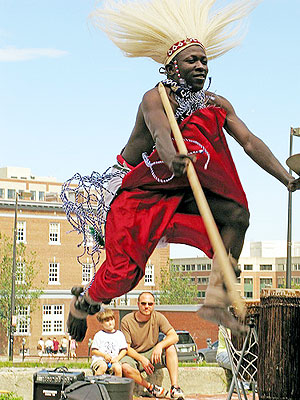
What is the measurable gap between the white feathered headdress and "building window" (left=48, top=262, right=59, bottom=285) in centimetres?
5341

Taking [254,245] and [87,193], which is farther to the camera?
[254,245]

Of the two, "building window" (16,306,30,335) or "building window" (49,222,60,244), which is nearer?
"building window" (16,306,30,335)

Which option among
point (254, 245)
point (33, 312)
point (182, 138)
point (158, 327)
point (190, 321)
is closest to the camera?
point (182, 138)

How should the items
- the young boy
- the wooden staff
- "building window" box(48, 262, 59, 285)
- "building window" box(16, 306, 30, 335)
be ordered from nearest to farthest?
the wooden staff, the young boy, "building window" box(16, 306, 30, 335), "building window" box(48, 262, 59, 285)

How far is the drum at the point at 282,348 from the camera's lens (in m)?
5.24

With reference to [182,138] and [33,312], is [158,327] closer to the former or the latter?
[182,138]

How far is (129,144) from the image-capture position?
502cm

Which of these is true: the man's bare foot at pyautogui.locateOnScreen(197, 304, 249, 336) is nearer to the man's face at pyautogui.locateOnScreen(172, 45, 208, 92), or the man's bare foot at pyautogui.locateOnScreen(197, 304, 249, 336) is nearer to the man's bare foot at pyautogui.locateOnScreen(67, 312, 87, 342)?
the man's face at pyautogui.locateOnScreen(172, 45, 208, 92)

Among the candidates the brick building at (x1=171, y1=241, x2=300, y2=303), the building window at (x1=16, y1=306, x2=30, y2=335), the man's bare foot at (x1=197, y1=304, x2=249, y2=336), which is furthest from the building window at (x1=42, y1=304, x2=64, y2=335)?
the man's bare foot at (x1=197, y1=304, x2=249, y2=336)

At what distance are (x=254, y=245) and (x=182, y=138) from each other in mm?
113313

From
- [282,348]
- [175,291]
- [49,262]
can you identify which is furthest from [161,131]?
[49,262]

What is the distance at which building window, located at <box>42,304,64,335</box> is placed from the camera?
5584 cm

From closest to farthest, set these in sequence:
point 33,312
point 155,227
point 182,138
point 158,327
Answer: point 182,138, point 155,227, point 158,327, point 33,312

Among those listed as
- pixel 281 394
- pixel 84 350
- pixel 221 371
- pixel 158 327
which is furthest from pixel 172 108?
pixel 84 350
